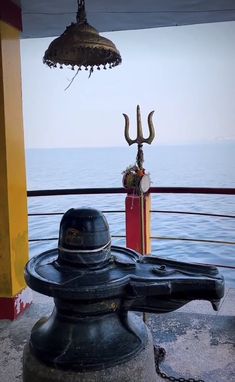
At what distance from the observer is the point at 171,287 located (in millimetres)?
1031

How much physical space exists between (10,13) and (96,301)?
264cm

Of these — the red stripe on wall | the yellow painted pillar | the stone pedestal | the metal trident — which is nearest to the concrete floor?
the yellow painted pillar

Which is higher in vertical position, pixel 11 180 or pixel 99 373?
pixel 11 180

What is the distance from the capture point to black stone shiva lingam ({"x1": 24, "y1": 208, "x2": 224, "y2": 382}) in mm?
1014

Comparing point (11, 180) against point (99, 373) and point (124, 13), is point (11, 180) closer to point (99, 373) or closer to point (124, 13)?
point (124, 13)

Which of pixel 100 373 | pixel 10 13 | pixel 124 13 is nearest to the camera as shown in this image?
pixel 100 373

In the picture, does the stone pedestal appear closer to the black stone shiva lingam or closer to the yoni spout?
the black stone shiva lingam

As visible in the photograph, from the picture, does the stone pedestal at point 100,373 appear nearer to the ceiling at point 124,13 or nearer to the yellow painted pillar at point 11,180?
the yellow painted pillar at point 11,180

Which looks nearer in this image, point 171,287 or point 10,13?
point 171,287

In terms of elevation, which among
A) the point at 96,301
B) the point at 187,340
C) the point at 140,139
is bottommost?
the point at 187,340

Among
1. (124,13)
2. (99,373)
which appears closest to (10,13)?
(124,13)

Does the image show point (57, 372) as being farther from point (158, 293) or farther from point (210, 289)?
point (210, 289)

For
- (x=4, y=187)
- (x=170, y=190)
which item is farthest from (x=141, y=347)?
(x=170, y=190)

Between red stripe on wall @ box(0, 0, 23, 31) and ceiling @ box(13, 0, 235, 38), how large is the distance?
0.06 meters
